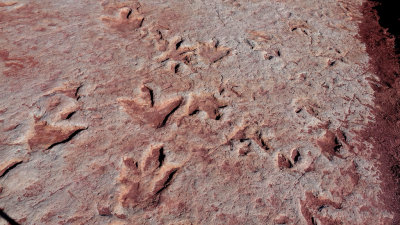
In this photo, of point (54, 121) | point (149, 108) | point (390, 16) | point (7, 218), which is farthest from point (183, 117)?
point (390, 16)

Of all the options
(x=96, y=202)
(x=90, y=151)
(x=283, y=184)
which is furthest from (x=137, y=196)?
(x=283, y=184)

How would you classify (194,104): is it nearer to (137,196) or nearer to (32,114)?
(137,196)

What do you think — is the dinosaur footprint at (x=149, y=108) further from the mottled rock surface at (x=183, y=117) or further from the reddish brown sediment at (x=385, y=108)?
the reddish brown sediment at (x=385, y=108)

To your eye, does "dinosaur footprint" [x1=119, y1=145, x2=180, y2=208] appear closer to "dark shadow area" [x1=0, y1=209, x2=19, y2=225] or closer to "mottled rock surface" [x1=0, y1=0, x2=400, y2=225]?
"mottled rock surface" [x1=0, y1=0, x2=400, y2=225]

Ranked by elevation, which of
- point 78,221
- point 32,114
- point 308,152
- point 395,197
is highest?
point 32,114

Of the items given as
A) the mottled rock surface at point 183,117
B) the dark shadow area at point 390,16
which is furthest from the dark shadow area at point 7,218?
the dark shadow area at point 390,16

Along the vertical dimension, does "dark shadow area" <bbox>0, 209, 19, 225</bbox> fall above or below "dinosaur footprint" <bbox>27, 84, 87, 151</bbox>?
below

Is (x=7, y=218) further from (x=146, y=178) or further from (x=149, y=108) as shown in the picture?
(x=149, y=108)

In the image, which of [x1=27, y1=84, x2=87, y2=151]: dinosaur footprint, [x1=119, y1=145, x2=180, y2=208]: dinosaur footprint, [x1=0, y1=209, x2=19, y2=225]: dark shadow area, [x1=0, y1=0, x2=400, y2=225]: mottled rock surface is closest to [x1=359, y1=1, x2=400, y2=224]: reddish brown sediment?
[x1=0, y1=0, x2=400, y2=225]: mottled rock surface
